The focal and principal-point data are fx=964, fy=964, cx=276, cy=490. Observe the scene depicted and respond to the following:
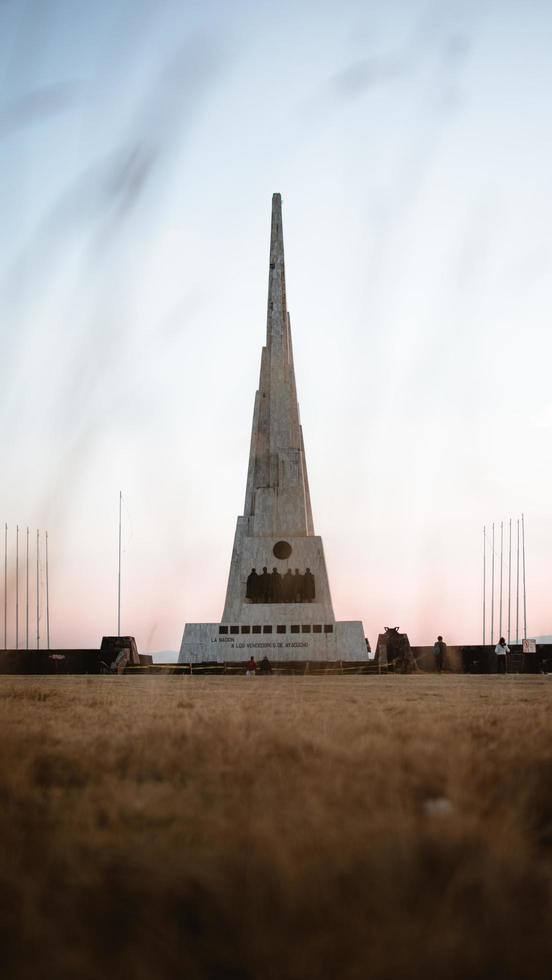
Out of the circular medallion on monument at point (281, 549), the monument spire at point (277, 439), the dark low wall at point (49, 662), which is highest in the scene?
the monument spire at point (277, 439)

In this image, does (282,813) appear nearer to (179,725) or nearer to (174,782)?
(174,782)

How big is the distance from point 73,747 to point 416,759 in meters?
2.43

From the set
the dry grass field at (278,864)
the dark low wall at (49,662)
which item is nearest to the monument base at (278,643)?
the dark low wall at (49,662)

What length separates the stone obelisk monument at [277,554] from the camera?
49625 mm

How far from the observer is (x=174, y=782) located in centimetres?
490

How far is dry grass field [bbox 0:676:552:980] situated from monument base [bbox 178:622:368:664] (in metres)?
43.9

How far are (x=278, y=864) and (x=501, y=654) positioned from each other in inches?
1490

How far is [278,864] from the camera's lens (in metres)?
3.08

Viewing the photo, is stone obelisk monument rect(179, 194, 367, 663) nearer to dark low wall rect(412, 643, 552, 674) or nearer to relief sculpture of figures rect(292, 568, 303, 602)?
relief sculpture of figures rect(292, 568, 303, 602)

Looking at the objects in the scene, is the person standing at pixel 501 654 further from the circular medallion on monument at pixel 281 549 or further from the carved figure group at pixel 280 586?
the circular medallion on monument at pixel 281 549

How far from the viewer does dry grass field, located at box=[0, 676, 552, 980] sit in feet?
8.18

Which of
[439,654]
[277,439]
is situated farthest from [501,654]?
[277,439]

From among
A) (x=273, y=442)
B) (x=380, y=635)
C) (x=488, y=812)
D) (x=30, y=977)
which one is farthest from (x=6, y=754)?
(x=273, y=442)

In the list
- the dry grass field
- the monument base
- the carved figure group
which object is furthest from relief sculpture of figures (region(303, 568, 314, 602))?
the dry grass field
